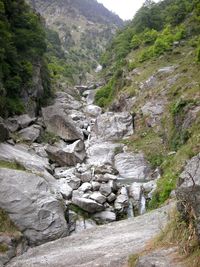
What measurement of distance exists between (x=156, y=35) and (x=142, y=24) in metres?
12.6

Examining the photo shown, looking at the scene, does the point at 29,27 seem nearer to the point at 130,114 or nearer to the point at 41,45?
the point at 41,45

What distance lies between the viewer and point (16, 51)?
3916 cm

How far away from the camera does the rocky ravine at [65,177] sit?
19547mm

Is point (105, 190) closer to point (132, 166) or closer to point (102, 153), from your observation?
point (132, 166)

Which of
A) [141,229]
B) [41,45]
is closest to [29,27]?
[41,45]

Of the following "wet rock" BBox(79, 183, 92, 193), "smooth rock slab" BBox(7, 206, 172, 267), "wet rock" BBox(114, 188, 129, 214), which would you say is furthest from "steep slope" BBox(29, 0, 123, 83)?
"smooth rock slab" BBox(7, 206, 172, 267)

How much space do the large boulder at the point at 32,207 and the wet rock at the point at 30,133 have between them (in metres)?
12.7

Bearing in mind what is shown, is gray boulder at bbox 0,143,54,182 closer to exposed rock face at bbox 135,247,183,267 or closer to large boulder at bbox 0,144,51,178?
large boulder at bbox 0,144,51,178

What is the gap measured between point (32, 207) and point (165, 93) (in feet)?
83.4

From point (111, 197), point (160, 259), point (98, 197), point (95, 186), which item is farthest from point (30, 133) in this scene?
point (160, 259)

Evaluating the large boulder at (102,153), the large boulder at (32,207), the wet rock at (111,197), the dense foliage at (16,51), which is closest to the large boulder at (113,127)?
the large boulder at (102,153)

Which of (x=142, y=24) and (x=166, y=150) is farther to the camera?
(x=142, y=24)

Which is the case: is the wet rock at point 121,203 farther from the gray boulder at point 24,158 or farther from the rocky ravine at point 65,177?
the gray boulder at point 24,158

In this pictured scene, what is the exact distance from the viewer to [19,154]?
1057 inches
